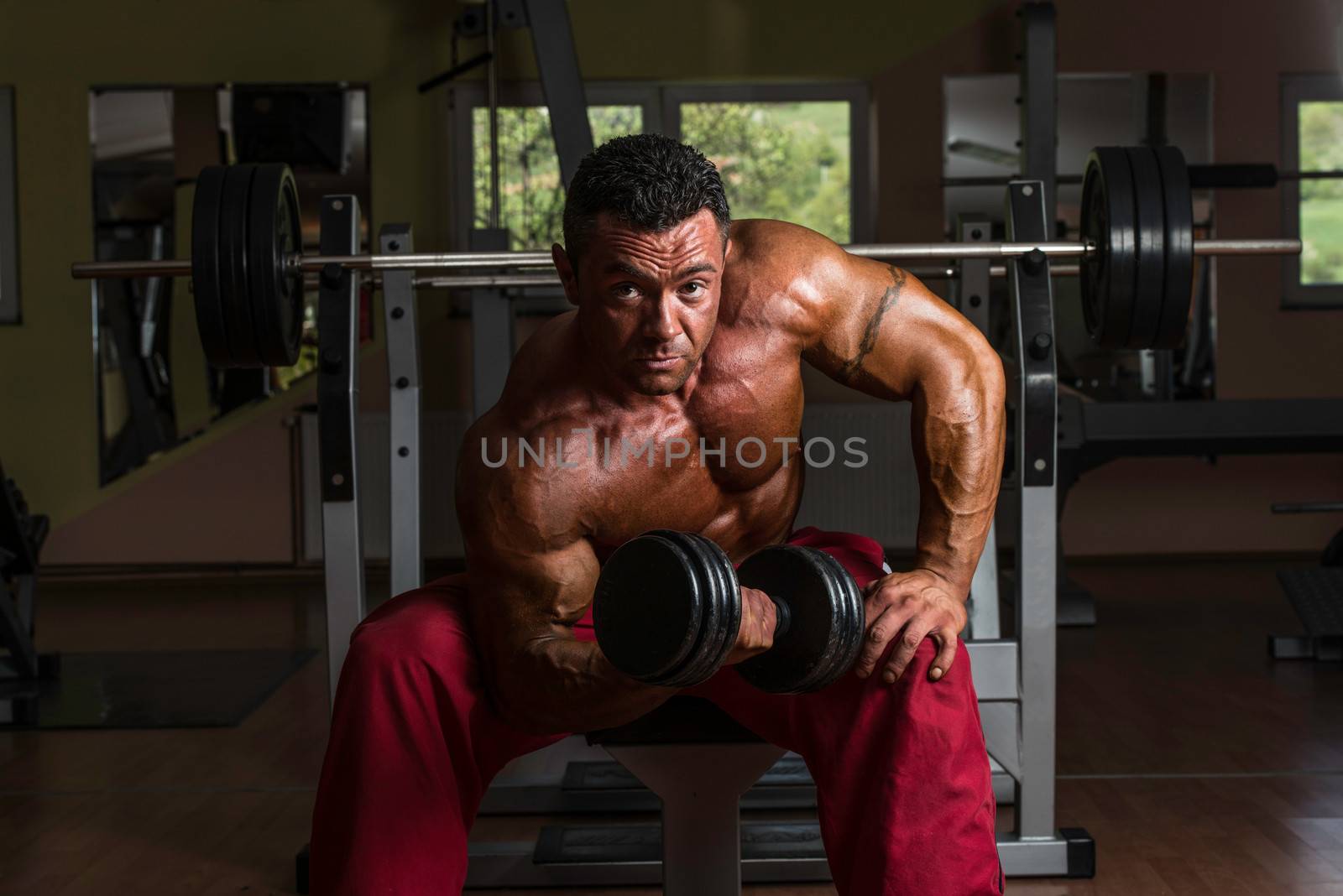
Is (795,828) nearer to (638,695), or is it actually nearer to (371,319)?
(638,695)

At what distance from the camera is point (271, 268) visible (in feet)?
6.49

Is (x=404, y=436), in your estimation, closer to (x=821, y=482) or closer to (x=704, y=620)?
(x=704, y=620)

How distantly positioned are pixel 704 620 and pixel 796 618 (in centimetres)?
17

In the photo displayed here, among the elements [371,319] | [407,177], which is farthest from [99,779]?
[407,177]

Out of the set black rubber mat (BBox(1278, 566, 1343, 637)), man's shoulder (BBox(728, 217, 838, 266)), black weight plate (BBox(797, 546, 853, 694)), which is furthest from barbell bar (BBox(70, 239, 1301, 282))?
black rubber mat (BBox(1278, 566, 1343, 637))

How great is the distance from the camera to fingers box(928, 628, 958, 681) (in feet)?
4.43

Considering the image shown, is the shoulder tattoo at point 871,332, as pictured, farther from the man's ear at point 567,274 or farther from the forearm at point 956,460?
the man's ear at point 567,274

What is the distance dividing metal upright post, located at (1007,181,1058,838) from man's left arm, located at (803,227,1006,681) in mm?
410

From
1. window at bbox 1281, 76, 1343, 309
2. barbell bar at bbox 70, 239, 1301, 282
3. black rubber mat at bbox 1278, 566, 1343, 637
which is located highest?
window at bbox 1281, 76, 1343, 309

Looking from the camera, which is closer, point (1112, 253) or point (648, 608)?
point (648, 608)

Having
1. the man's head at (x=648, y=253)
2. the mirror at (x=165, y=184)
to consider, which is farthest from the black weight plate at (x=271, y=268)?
the mirror at (x=165, y=184)

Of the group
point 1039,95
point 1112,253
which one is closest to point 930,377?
point 1112,253

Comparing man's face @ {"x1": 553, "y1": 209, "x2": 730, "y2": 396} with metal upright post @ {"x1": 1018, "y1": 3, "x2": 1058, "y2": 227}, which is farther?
metal upright post @ {"x1": 1018, "y1": 3, "x2": 1058, "y2": 227}

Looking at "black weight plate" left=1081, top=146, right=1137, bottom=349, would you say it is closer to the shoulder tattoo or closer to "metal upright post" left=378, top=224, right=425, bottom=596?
the shoulder tattoo
